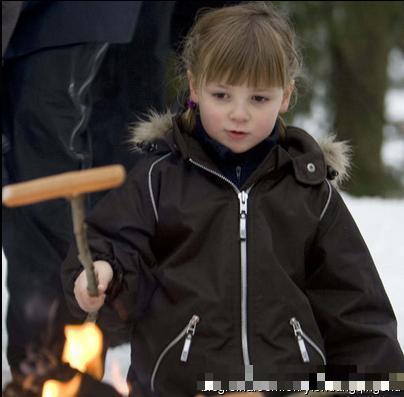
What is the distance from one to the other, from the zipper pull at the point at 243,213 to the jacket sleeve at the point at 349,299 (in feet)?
0.61

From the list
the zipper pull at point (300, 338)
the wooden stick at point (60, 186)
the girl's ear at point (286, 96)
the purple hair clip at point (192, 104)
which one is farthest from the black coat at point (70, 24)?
the wooden stick at point (60, 186)

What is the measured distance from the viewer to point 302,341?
7.06ft

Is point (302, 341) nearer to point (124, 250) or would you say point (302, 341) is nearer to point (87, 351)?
point (124, 250)

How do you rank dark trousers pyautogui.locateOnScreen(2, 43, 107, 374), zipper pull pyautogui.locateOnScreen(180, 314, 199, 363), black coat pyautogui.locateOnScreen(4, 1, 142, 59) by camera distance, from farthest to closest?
dark trousers pyautogui.locateOnScreen(2, 43, 107, 374) < black coat pyautogui.locateOnScreen(4, 1, 142, 59) < zipper pull pyautogui.locateOnScreen(180, 314, 199, 363)

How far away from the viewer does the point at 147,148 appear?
227 centimetres

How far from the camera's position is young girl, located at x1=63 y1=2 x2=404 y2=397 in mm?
2123

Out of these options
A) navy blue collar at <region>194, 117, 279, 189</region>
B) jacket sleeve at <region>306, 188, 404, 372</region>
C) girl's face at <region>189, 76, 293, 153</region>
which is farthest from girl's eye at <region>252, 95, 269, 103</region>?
jacket sleeve at <region>306, 188, 404, 372</region>

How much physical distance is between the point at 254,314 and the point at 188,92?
1.95ft

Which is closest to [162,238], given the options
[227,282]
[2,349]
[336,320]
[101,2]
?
[227,282]

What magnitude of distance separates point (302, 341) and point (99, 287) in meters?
0.45

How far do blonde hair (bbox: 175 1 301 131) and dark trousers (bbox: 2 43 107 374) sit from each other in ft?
2.32

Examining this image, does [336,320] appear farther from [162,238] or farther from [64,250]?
[64,250]

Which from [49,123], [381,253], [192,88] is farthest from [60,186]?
[381,253]

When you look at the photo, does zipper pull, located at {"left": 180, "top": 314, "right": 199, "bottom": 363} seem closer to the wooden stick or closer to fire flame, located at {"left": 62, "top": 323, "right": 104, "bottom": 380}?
fire flame, located at {"left": 62, "top": 323, "right": 104, "bottom": 380}
